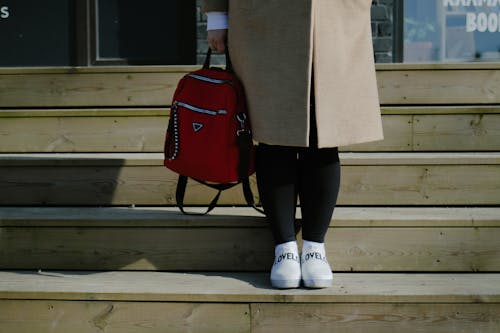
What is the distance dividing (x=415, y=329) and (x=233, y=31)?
42.7 inches

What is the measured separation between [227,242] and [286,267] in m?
0.30

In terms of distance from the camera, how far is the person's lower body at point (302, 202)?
2326 mm

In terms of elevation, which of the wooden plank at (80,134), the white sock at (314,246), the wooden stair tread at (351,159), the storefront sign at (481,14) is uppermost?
the storefront sign at (481,14)

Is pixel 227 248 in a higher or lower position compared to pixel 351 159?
lower

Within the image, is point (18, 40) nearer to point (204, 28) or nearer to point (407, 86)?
point (204, 28)

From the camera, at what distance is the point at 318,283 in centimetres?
231

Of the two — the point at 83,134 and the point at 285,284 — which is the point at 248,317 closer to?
the point at 285,284

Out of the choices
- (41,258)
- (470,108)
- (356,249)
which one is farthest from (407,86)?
(41,258)

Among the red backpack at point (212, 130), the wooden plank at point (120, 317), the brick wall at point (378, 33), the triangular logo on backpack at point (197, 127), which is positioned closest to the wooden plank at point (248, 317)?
the wooden plank at point (120, 317)

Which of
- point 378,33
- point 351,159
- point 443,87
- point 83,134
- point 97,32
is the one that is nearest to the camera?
point 351,159

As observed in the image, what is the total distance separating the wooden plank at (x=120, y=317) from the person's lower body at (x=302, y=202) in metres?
0.19

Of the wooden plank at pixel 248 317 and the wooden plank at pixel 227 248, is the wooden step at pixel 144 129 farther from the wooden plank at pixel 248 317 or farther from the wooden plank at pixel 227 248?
the wooden plank at pixel 248 317

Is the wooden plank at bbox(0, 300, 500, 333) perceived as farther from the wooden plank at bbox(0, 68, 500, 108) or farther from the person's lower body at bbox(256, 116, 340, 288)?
the wooden plank at bbox(0, 68, 500, 108)

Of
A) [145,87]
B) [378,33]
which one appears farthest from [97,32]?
[378,33]
